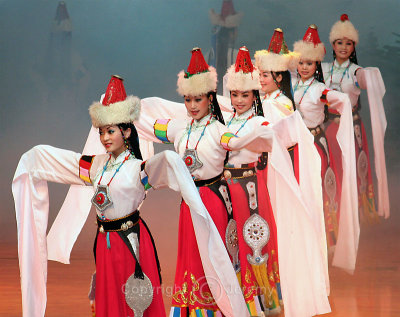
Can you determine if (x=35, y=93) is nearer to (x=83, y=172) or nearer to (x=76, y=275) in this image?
(x=76, y=275)

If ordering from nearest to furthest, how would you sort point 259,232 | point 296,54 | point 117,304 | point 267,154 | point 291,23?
1. point 117,304
2. point 259,232
3. point 267,154
4. point 296,54
5. point 291,23

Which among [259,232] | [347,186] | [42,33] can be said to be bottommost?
[259,232]

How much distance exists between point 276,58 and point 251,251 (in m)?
1.34

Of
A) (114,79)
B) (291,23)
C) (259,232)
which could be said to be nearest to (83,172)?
(114,79)

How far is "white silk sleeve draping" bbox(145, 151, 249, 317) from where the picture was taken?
3.93 metres

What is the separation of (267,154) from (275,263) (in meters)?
0.69

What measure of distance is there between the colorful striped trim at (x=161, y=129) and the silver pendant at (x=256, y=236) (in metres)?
0.66

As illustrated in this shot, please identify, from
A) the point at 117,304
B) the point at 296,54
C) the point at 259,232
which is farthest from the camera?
the point at 296,54

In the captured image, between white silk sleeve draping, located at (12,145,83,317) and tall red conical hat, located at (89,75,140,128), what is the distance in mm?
252

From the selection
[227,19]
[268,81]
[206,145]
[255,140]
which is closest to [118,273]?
[206,145]

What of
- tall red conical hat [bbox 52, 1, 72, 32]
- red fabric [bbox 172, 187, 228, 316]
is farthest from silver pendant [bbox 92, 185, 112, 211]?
tall red conical hat [bbox 52, 1, 72, 32]

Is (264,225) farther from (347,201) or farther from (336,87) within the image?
(336,87)

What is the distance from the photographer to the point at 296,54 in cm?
574

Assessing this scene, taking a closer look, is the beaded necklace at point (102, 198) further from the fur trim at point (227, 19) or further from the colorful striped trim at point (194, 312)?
the fur trim at point (227, 19)
